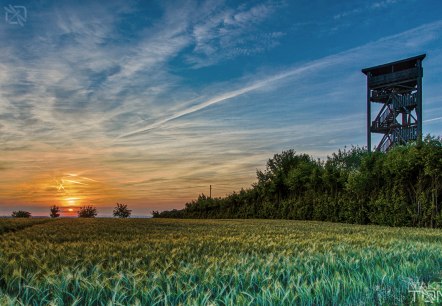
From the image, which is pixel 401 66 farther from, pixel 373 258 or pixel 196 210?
pixel 373 258

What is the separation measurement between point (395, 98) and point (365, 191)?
14.4m

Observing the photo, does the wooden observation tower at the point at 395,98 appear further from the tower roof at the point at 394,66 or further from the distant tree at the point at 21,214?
the distant tree at the point at 21,214

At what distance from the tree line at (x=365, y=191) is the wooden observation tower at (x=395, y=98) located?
9379 mm

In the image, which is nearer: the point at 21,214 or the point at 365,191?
the point at 365,191

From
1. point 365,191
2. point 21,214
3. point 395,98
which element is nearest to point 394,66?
point 395,98

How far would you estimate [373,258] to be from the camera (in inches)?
151

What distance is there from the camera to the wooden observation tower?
2934cm

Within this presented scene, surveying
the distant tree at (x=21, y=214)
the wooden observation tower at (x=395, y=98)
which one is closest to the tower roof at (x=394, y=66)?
the wooden observation tower at (x=395, y=98)

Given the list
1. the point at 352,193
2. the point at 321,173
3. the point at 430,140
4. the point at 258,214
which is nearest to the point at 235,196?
the point at 258,214

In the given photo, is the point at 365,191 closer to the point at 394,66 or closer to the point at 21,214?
the point at 394,66

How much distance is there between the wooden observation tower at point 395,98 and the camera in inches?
1155

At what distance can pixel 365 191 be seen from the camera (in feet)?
63.0

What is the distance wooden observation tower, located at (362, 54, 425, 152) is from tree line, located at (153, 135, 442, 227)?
30.8 feet

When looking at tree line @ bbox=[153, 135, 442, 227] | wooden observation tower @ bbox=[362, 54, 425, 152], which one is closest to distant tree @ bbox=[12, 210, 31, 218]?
tree line @ bbox=[153, 135, 442, 227]
